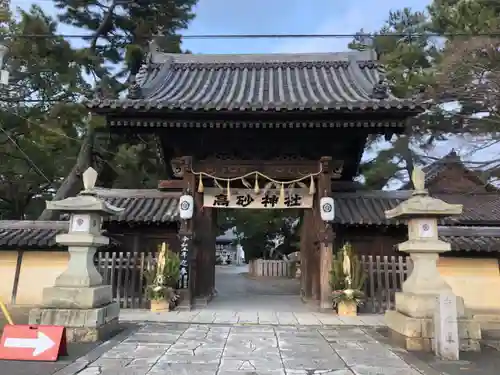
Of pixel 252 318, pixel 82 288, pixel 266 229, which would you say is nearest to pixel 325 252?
pixel 252 318

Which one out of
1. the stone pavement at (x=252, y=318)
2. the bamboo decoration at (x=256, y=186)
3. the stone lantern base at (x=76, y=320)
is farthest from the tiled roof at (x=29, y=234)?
the bamboo decoration at (x=256, y=186)

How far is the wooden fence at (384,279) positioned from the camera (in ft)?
32.9

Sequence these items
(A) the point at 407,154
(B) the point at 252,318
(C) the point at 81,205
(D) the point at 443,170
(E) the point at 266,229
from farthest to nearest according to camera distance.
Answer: (E) the point at 266,229, (D) the point at 443,170, (A) the point at 407,154, (B) the point at 252,318, (C) the point at 81,205

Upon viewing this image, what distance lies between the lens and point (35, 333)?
529 cm

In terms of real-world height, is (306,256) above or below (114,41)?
below

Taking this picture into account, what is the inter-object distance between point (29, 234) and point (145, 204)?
3.07 metres

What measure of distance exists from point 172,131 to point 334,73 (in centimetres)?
610

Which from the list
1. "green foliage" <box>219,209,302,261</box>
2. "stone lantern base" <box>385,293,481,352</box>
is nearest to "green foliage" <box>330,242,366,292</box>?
"stone lantern base" <box>385,293,481,352</box>

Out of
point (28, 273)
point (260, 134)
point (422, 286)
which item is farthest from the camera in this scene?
point (260, 134)

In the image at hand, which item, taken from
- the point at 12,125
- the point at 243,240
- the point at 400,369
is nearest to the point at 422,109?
the point at 400,369

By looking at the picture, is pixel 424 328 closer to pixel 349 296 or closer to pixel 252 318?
pixel 349 296

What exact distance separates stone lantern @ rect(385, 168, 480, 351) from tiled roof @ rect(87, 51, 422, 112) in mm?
3188

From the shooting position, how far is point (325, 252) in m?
10.4

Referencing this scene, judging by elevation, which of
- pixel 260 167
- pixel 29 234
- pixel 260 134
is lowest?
pixel 29 234
